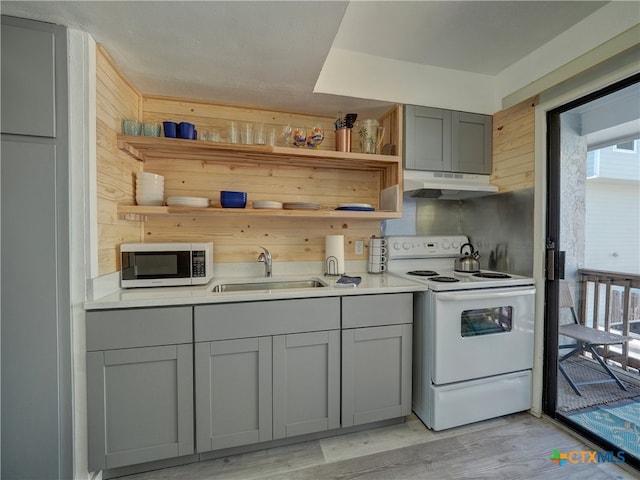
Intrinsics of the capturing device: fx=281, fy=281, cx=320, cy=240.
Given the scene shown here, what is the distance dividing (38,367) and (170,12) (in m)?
1.66

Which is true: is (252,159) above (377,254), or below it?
above

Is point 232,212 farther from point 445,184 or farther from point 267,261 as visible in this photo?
point 445,184

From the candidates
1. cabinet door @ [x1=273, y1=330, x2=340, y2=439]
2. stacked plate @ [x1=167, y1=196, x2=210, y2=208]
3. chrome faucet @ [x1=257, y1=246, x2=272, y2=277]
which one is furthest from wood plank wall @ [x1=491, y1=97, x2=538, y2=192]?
stacked plate @ [x1=167, y1=196, x2=210, y2=208]

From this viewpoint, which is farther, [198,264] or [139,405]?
[198,264]

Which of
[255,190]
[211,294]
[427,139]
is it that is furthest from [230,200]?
[427,139]

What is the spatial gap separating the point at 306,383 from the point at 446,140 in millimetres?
1952

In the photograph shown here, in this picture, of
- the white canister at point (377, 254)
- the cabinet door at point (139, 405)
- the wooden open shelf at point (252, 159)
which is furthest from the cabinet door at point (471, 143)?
the cabinet door at point (139, 405)

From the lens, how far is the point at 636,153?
164 centimetres

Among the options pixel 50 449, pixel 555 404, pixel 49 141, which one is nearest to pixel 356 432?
pixel 555 404

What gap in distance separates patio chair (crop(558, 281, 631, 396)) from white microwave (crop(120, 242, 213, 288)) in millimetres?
2369

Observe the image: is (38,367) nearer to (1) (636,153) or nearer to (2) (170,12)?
(2) (170,12)

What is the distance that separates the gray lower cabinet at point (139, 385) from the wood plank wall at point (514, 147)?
2339 millimetres

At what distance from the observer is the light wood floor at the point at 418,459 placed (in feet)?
4.78

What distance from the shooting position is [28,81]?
4.01 feet
